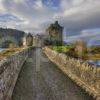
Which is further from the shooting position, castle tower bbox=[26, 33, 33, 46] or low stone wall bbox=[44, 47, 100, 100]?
castle tower bbox=[26, 33, 33, 46]

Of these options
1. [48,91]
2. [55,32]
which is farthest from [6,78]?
[55,32]

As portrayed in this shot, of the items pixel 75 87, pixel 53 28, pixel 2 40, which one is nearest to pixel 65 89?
pixel 75 87

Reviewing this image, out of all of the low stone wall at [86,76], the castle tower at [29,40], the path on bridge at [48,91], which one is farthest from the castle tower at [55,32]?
the path on bridge at [48,91]

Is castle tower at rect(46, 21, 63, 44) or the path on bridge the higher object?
castle tower at rect(46, 21, 63, 44)

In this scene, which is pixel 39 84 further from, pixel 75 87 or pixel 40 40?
pixel 40 40

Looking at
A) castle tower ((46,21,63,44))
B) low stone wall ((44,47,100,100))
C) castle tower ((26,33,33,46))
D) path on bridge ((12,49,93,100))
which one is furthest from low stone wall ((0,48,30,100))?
castle tower ((26,33,33,46))

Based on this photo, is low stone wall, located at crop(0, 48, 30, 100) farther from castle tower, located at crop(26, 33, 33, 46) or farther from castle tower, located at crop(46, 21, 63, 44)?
castle tower, located at crop(26, 33, 33, 46)

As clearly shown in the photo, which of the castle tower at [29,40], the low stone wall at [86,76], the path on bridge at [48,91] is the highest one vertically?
the low stone wall at [86,76]

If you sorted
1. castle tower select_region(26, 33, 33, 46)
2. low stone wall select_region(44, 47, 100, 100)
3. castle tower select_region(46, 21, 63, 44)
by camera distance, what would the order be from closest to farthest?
low stone wall select_region(44, 47, 100, 100) → castle tower select_region(46, 21, 63, 44) → castle tower select_region(26, 33, 33, 46)

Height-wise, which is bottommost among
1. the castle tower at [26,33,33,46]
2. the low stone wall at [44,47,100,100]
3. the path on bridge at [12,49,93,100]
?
the castle tower at [26,33,33,46]

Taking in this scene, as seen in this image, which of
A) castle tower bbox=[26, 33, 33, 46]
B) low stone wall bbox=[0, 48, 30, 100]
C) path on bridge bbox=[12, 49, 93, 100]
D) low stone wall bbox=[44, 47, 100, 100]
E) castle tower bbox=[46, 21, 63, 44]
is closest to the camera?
low stone wall bbox=[0, 48, 30, 100]

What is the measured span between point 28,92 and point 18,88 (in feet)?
4.32

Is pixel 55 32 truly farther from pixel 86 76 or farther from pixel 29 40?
pixel 86 76

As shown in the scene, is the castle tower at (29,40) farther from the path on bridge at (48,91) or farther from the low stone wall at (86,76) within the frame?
the path on bridge at (48,91)
